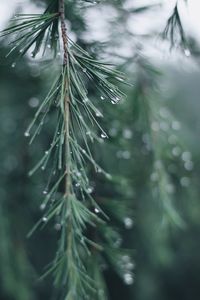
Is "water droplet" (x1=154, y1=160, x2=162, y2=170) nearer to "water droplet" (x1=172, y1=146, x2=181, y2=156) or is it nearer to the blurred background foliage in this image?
the blurred background foliage

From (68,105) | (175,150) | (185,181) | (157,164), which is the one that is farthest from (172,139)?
(68,105)

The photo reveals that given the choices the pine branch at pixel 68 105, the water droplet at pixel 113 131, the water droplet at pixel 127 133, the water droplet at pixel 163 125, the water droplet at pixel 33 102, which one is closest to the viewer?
the pine branch at pixel 68 105

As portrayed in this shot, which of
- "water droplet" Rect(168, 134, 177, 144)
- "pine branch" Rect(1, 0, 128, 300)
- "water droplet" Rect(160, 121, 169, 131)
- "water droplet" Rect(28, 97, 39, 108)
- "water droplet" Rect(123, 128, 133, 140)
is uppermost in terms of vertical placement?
"pine branch" Rect(1, 0, 128, 300)

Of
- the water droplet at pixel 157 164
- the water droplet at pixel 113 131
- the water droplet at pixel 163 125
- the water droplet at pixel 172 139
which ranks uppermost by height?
the water droplet at pixel 113 131

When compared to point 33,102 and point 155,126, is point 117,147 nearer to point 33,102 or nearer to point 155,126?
point 155,126

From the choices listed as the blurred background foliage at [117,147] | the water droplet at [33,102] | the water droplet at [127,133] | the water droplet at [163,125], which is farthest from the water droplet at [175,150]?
the water droplet at [33,102]

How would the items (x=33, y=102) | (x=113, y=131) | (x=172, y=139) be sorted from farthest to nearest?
(x=33, y=102)
(x=172, y=139)
(x=113, y=131)

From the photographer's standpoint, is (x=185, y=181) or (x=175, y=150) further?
(x=185, y=181)

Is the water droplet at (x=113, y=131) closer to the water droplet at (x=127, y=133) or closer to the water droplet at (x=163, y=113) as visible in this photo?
the water droplet at (x=127, y=133)

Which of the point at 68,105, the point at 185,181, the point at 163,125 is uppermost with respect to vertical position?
the point at 68,105

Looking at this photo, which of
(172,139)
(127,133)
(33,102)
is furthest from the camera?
(33,102)

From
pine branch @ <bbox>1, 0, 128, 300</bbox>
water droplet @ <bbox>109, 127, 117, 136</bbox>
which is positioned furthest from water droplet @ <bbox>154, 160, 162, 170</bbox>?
pine branch @ <bbox>1, 0, 128, 300</bbox>

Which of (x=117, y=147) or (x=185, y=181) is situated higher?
(x=117, y=147)
